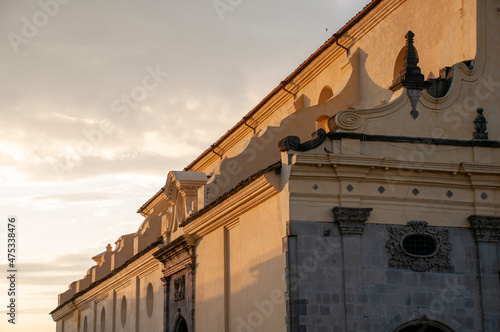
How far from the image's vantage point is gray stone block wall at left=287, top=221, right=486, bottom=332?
2047 cm

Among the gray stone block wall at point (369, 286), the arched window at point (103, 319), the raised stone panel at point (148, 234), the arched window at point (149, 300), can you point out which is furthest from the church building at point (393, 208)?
the arched window at point (103, 319)

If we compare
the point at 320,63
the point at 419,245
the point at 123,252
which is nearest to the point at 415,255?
the point at 419,245

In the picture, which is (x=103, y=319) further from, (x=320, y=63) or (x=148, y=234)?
(x=320, y=63)

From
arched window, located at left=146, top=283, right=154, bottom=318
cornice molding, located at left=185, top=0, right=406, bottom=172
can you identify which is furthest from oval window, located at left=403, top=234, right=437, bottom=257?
arched window, located at left=146, top=283, right=154, bottom=318

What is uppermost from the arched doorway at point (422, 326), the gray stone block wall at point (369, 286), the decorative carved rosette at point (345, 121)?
the decorative carved rosette at point (345, 121)

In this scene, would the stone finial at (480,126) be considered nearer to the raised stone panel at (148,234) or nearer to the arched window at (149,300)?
the arched window at (149,300)

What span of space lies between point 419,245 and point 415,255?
0.36m

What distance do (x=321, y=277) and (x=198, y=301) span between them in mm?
7817

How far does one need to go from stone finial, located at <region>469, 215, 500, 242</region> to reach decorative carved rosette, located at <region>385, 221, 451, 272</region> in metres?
0.72

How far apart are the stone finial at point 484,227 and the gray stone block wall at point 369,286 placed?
381 mm

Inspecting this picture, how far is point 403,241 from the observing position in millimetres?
21500

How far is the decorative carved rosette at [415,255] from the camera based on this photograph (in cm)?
2130

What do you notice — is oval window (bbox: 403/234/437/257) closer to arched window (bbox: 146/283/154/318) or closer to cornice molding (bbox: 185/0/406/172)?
cornice molding (bbox: 185/0/406/172)

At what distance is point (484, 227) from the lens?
21.8 meters
